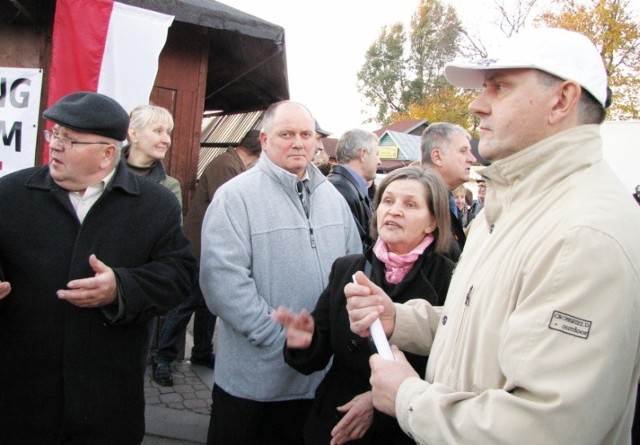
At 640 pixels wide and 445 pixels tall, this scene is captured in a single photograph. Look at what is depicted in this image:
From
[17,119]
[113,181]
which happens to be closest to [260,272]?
[113,181]

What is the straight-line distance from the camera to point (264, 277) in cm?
274

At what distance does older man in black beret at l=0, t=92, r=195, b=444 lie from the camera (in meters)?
2.21

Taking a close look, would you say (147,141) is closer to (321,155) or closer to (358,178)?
(358,178)

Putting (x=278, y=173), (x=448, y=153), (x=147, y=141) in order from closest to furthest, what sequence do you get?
(x=278, y=173), (x=147, y=141), (x=448, y=153)

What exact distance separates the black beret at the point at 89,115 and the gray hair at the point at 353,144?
2473 millimetres

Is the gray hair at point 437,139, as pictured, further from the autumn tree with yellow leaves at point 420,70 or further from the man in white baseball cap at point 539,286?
the autumn tree with yellow leaves at point 420,70

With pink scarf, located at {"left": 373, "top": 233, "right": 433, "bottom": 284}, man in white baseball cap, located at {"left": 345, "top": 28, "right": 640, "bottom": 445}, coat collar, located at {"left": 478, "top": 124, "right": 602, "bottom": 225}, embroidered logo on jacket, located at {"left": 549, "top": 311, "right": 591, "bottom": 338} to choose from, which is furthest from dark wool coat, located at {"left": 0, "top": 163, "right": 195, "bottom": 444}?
embroidered logo on jacket, located at {"left": 549, "top": 311, "right": 591, "bottom": 338}

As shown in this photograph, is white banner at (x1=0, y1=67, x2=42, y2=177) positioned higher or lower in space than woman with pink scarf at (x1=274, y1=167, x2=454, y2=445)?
higher

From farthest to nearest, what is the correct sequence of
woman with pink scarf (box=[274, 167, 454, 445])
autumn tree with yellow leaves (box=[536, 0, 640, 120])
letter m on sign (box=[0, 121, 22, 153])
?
autumn tree with yellow leaves (box=[536, 0, 640, 120])
letter m on sign (box=[0, 121, 22, 153])
woman with pink scarf (box=[274, 167, 454, 445])

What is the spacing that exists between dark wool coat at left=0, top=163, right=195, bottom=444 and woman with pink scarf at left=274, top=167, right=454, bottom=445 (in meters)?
0.73

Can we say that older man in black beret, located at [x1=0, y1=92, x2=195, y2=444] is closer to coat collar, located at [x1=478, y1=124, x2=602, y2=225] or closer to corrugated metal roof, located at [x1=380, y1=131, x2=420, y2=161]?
coat collar, located at [x1=478, y1=124, x2=602, y2=225]

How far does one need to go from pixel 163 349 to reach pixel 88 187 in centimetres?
268

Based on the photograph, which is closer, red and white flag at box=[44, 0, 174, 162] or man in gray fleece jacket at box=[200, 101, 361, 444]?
man in gray fleece jacket at box=[200, 101, 361, 444]

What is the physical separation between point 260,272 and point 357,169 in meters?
2.09
